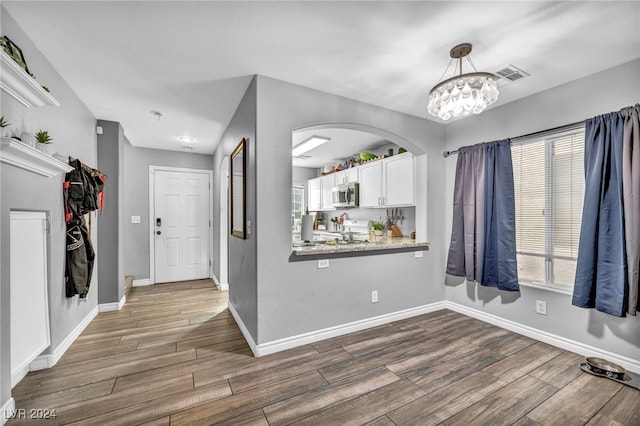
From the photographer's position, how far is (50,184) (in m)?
2.29

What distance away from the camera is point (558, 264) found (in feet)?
8.87

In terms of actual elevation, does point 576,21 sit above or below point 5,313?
above

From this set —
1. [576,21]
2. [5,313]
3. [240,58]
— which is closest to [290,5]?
[240,58]

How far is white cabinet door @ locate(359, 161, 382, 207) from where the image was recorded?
423cm

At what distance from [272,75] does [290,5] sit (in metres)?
0.86

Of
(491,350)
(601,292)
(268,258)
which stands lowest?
(491,350)

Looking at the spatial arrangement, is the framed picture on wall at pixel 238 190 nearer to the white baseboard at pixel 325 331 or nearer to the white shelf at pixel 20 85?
the white baseboard at pixel 325 331

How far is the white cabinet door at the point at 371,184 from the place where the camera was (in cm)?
423

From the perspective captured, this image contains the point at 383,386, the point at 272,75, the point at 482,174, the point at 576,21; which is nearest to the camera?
the point at 576,21

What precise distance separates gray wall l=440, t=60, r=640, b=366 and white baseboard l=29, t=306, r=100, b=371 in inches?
166

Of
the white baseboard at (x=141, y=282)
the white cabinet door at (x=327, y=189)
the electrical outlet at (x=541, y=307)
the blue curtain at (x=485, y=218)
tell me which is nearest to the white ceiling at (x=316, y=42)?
the blue curtain at (x=485, y=218)

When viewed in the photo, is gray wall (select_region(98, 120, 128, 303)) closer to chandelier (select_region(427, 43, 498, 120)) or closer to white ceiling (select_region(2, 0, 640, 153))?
white ceiling (select_region(2, 0, 640, 153))

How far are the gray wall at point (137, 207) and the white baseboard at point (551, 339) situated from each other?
17.1 ft

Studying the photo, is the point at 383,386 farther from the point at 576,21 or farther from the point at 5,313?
the point at 576,21
